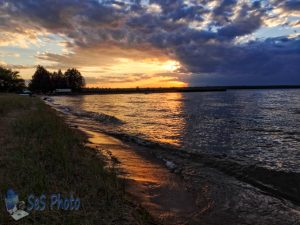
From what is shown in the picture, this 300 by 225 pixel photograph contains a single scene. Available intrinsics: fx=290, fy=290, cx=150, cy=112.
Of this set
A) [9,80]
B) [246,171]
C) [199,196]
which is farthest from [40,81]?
[199,196]

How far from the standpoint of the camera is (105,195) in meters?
6.77

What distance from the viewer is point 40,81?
182125 millimetres

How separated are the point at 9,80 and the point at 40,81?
69869 mm

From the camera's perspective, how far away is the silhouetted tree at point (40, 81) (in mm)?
181500

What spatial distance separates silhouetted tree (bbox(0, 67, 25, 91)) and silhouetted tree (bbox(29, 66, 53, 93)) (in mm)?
55137

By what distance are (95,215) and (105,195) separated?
98cm

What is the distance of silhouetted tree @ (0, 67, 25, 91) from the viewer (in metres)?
108

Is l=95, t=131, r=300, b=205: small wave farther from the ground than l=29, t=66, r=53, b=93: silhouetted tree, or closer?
closer

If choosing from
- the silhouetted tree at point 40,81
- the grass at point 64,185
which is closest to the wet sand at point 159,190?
the grass at point 64,185

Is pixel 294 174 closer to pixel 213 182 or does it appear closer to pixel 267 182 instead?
pixel 267 182

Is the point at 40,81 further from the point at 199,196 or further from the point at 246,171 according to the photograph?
the point at 199,196

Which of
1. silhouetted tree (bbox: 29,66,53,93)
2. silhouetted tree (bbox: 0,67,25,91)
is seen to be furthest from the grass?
silhouetted tree (bbox: 29,66,53,93)

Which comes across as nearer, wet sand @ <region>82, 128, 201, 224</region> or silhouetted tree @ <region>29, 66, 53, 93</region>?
wet sand @ <region>82, 128, 201, 224</region>

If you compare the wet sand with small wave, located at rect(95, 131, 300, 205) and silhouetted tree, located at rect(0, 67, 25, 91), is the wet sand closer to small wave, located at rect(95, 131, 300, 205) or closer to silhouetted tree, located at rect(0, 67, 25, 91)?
small wave, located at rect(95, 131, 300, 205)
